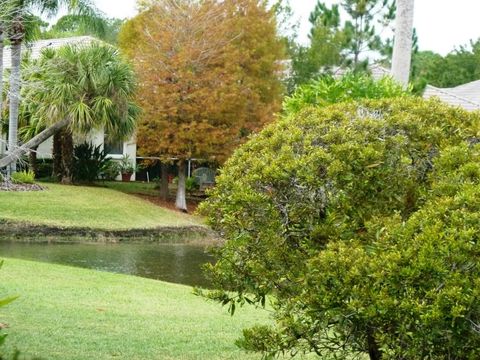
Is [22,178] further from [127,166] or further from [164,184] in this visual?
[127,166]

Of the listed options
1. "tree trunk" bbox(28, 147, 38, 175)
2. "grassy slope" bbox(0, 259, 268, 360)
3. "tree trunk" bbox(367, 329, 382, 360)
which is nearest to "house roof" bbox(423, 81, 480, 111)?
"tree trunk" bbox(28, 147, 38, 175)

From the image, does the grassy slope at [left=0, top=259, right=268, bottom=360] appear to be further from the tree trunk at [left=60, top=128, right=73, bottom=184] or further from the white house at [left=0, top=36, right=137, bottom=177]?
the white house at [left=0, top=36, right=137, bottom=177]

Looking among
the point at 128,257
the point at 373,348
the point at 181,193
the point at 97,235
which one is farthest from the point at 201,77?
the point at 373,348

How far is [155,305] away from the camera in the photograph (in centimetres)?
1096

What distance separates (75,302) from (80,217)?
12.1m

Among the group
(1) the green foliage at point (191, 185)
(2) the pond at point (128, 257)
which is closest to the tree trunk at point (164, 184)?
(1) the green foliage at point (191, 185)

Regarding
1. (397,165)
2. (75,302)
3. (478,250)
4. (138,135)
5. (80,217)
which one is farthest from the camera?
(138,135)

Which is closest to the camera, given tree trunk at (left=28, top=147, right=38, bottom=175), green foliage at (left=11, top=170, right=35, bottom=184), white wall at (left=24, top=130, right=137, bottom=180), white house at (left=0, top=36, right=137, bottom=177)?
green foliage at (left=11, top=170, right=35, bottom=184)

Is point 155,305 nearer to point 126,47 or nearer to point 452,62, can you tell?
point 126,47

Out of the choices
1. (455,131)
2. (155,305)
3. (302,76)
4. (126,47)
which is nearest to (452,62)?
(302,76)

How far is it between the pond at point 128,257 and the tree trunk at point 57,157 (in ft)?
27.7

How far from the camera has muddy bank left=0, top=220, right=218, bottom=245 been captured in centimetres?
2039

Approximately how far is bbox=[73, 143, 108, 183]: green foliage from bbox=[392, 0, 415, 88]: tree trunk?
15.4 metres

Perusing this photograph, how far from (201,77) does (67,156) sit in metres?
5.45
